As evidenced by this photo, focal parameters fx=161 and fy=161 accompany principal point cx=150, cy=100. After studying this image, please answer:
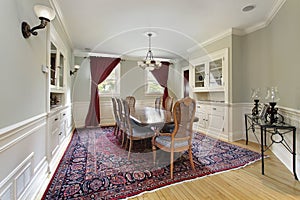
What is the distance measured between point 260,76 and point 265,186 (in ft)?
7.96

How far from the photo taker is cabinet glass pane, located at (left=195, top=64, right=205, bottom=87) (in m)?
4.70

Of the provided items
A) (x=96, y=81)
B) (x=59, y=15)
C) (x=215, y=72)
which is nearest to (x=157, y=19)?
(x=59, y=15)

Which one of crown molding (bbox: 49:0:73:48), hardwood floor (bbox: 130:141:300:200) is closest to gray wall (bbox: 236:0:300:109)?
hardwood floor (bbox: 130:141:300:200)

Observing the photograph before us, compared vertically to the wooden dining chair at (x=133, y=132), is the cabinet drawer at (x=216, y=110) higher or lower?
higher

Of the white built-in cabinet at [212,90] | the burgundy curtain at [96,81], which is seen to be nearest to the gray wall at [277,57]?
the white built-in cabinet at [212,90]

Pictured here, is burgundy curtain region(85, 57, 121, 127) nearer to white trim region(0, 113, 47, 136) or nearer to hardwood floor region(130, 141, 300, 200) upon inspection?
white trim region(0, 113, 47, 136)

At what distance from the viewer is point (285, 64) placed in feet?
8.44

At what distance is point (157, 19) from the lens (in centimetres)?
314

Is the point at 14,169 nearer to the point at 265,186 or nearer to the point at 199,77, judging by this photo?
the point at 265,186

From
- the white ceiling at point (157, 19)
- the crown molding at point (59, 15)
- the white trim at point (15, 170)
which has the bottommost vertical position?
the white trim at point (15, 170)

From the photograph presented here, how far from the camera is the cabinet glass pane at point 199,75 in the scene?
4695 mm

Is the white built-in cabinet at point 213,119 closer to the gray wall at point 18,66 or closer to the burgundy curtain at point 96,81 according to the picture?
the burgundy curtain at point 96,81

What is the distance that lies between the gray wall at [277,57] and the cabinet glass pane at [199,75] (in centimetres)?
109

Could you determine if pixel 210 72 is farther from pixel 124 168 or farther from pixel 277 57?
pixel 124 168
